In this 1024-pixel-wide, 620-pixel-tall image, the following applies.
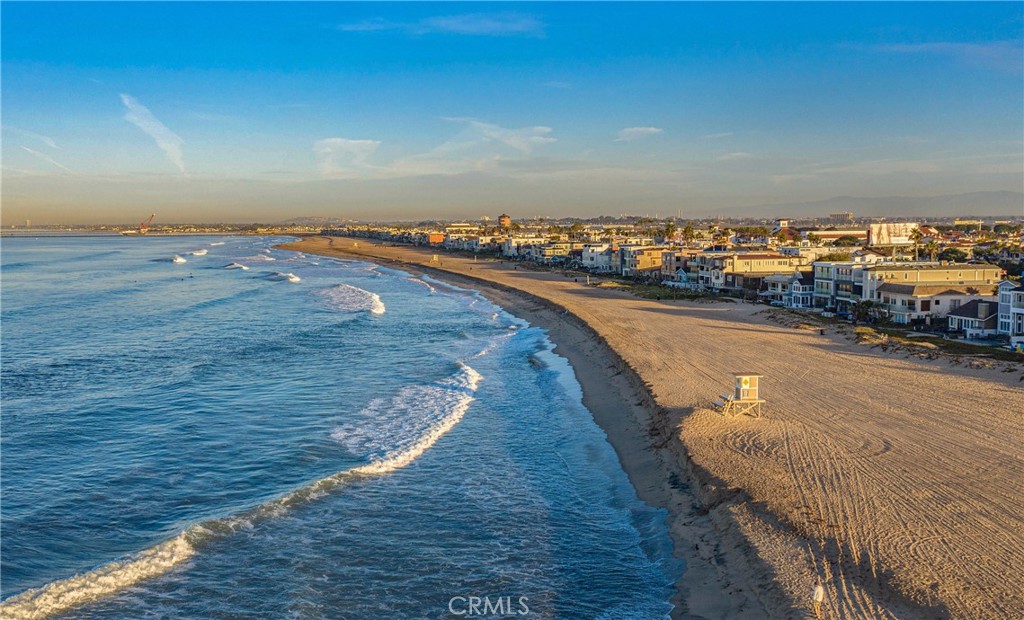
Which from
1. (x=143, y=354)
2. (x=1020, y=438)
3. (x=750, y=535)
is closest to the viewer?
(x=750, y=535)

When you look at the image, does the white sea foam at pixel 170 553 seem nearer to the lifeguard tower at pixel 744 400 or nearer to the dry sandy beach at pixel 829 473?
the dry sandy beach at pixel 829 473

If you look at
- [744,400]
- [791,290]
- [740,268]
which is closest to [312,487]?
[744,400]

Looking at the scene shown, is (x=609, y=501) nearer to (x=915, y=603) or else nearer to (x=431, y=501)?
(x=431, y=501)

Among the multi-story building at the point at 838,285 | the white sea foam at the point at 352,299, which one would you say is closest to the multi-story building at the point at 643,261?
the multi-story building at the point at 838,285

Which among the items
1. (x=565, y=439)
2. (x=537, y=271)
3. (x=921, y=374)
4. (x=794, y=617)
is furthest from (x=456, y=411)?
(x=537, y=271)

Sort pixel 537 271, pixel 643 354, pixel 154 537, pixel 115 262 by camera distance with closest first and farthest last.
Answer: pixel 154 537 → pixel 643 354 → pixel 537 271 → pixel 115 262

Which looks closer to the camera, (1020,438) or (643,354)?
(1020,438)
